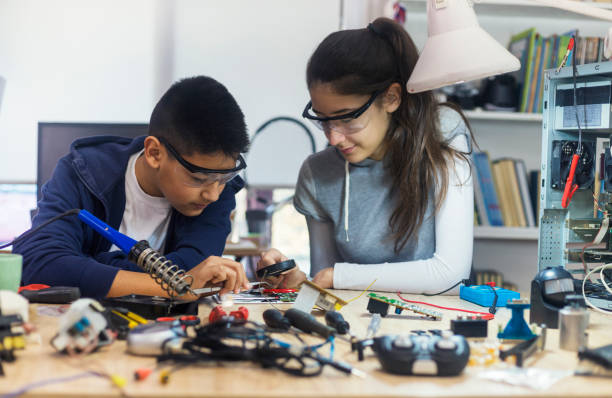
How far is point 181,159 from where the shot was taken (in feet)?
4.73

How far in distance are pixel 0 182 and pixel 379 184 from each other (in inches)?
96.9

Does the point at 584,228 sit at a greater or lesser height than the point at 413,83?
lesser

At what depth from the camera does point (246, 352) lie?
32.1 inches

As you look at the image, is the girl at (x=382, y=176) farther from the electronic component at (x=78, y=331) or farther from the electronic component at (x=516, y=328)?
the electronic component at (x=78, y=331)

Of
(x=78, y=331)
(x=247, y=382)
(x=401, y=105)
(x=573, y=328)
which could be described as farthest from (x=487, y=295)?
(x=78, y=331)

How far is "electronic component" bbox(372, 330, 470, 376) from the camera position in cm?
78

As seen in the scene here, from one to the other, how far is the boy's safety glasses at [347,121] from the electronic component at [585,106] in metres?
0.47

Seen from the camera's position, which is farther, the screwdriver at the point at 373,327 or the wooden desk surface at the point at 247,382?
the screwdriver at the point at 373,327

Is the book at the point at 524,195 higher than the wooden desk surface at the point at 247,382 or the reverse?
higher

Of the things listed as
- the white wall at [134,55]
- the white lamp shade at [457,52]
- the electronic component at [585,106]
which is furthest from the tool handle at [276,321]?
the white wall at [134,55]

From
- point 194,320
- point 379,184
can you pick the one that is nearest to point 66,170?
point 194,320

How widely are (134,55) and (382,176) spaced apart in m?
2.11

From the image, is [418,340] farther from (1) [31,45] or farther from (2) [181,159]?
(1) [31,45]

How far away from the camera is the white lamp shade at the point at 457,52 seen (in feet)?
3.86
